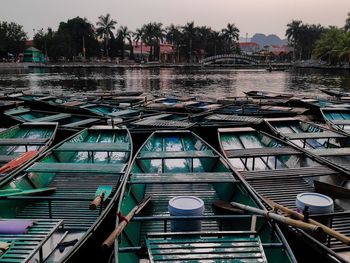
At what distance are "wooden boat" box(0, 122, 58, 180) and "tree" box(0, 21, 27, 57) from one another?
310ft

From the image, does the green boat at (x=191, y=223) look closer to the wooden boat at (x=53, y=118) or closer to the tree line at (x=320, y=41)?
the wooden boat at (x=53, y=118)

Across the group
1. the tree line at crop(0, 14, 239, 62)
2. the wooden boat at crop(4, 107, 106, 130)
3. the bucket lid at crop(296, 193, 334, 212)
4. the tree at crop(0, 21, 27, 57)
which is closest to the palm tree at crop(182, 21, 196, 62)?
the tree line at crop(0, 14, 239, 62)

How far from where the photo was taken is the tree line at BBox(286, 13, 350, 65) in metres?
87.8

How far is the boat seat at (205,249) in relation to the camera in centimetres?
487

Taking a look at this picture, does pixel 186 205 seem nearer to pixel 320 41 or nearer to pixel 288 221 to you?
pixel 288 221

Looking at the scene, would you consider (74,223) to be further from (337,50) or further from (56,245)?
(337,50)

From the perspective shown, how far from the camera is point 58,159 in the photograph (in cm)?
1071

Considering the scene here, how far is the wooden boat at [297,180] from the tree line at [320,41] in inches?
3371

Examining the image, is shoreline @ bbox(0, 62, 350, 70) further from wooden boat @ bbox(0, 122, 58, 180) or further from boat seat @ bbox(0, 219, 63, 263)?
boat seat @ bbox(0, 219, 63, 263)

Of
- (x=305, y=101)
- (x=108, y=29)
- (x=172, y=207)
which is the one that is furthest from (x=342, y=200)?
(x=108, y=29)

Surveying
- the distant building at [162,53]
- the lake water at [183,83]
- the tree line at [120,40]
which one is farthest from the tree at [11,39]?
the distant building at [162,53]

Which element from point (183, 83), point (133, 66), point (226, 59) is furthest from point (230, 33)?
point (183, 83)

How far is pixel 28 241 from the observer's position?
5445 millimetres

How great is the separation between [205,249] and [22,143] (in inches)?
346
